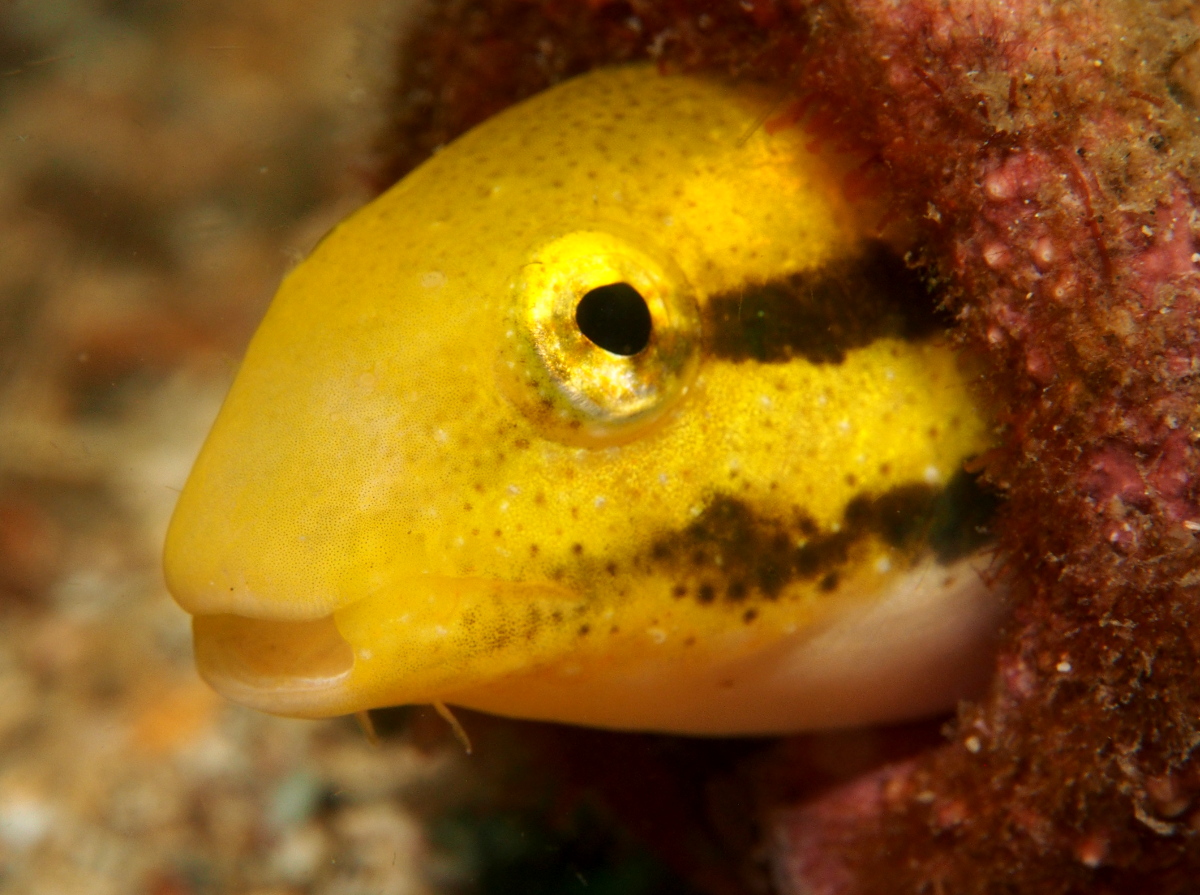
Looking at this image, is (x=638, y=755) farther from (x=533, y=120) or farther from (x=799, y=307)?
(x=533, y=120)

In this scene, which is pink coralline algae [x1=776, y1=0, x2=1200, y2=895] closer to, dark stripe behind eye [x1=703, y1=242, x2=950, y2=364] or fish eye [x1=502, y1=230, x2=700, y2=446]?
dark stripe behind eye [x1=703, y1=242, x2=950, y2=364]

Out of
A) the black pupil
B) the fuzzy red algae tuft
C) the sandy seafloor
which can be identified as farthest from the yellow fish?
the sandy seafloor

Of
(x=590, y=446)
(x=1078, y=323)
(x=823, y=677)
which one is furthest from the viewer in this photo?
(x=823, y=677)

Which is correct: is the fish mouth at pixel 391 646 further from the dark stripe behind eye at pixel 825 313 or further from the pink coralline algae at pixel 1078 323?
the pink coralline algae at pixel 1078 323

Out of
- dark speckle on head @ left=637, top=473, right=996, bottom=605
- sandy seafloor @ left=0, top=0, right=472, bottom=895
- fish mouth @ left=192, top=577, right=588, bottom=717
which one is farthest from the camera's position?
sandy seafloor @ left=0, top=0, right=472, bottom=895

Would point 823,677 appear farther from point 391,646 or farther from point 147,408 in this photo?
point 147,408

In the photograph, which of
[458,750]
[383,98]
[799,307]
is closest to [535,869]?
[458,750]

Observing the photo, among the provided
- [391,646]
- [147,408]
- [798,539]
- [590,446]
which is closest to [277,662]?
[391,646]
